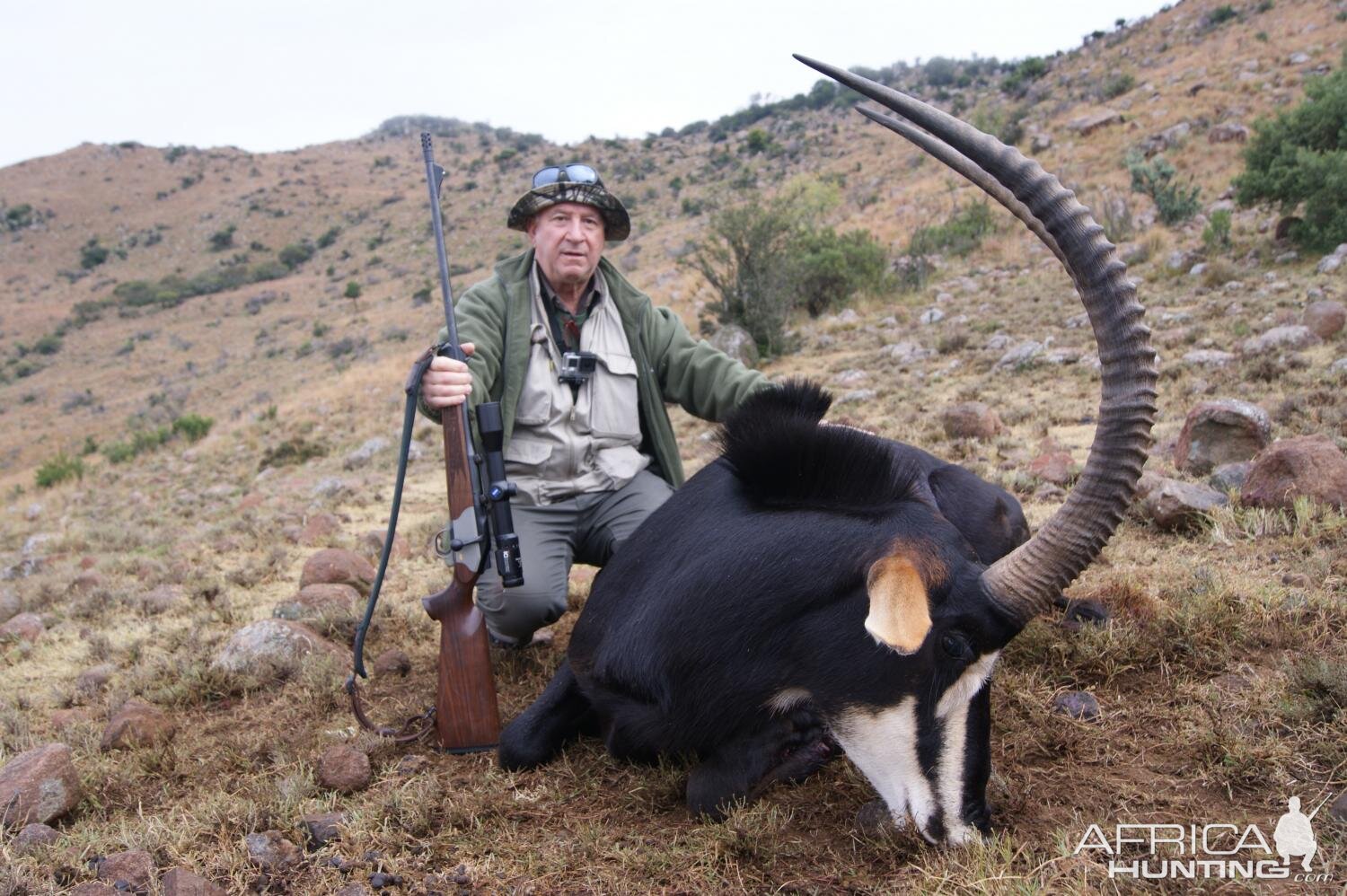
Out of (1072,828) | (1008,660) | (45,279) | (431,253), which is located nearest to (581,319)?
(1008,660)

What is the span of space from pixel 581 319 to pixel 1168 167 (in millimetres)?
14129

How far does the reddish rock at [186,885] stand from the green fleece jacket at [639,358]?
1743mm

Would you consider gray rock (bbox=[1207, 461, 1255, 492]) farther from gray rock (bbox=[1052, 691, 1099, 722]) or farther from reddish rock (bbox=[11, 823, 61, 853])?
reddish rock (bbox=[11, 823, 61, 853])

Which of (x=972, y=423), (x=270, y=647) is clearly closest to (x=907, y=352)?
(x=972, y=423)

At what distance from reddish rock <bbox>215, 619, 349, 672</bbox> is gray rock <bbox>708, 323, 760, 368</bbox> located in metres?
7.20

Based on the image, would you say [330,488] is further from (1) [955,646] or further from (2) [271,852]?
(1) [955,646]

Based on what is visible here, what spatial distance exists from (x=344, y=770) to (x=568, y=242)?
2213 mm

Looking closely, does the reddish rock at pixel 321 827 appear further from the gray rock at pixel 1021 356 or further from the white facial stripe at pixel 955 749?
the gray rock at pixel 1021 356

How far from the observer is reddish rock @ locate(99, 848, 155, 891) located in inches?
89.9

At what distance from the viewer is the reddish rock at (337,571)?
17.0 ft

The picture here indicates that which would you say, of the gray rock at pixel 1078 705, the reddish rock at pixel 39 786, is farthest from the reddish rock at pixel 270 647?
the gray rock at pixel 1078 705

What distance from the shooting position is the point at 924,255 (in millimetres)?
14164

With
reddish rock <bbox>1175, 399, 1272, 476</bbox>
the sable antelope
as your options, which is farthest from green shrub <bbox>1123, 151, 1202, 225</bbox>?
the sable antelope

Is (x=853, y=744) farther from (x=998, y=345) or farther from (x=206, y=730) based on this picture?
(x=998, y=345)
